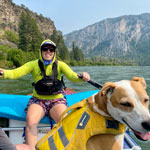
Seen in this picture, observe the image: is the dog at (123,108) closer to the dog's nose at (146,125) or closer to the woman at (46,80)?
the dog's nose at (146,125)

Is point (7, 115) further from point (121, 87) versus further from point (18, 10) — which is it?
point (18, 10)

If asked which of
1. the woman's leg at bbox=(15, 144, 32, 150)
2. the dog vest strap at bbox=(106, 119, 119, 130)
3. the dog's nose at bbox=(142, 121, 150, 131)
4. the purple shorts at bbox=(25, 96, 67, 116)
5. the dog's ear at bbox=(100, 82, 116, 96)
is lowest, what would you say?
the woman's leg at bbox=(15, 144, 32, 150)

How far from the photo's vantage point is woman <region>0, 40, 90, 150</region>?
263 centimetres

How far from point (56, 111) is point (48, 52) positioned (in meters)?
1.03

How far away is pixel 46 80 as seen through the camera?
2.83 meters

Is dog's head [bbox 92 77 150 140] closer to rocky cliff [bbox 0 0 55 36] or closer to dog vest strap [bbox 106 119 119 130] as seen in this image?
dog vest strap [bbox 106 119 119 130]

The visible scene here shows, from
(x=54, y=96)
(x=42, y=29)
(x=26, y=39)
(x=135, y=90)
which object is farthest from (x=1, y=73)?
(x=42, y=29)

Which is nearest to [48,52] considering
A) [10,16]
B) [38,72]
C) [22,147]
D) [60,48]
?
[38,72]

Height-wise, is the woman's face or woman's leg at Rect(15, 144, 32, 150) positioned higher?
the woman's face

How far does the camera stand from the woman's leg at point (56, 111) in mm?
2561

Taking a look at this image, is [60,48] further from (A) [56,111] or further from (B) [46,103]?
(A) [56,111]

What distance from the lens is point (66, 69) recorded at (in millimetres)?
2930

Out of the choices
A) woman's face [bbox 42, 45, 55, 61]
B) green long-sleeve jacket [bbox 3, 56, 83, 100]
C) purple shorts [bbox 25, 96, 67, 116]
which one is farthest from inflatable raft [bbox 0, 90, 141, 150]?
woman's face [bbox 42, 45, 55, 61]

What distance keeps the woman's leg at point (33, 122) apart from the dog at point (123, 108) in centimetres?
107
